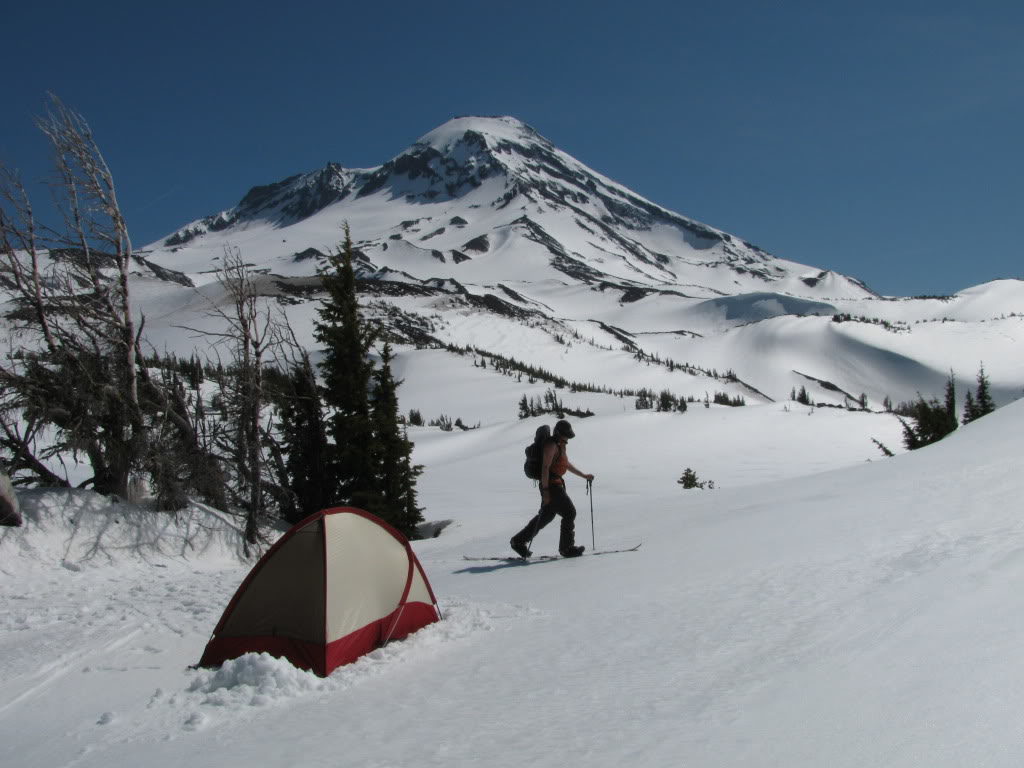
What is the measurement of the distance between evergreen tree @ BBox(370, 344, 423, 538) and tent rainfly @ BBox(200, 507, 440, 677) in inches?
491

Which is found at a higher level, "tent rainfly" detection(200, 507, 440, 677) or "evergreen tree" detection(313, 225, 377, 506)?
"evergreen tree" detection(313, 225, 377, 506)

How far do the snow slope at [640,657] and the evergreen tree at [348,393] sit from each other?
7.76m

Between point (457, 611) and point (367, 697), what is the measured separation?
2382mm

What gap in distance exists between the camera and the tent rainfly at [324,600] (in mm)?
6035

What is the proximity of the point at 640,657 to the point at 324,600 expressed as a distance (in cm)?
276

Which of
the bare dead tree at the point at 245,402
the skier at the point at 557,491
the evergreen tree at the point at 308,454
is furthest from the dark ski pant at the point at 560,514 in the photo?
the evergreen tree at the point at 308,454

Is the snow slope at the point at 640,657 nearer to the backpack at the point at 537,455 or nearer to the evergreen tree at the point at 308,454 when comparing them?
the backpack at the point at 537,455

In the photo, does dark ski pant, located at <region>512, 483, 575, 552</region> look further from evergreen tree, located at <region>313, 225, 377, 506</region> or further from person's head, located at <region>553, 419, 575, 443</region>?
evergreen tree, located at <region>313, 225, 377, 506</region>

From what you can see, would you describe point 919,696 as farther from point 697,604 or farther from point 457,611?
point 457,611

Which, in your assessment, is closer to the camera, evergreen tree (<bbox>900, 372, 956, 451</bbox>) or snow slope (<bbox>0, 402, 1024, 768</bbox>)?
snow slope (<bbox>0, 402, 1024, 768</bbox>)

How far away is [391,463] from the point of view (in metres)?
19.7

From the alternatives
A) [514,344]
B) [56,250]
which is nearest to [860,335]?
[514,344]

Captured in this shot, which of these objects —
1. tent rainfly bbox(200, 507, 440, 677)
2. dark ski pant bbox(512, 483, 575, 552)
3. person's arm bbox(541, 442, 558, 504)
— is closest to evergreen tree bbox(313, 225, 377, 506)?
dark ski pant bbox(512, 483, 575, 552)

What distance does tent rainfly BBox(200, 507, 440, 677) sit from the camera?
6035mm
